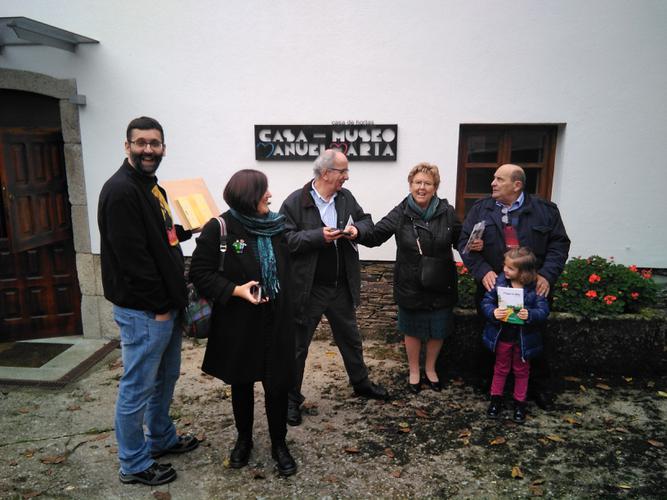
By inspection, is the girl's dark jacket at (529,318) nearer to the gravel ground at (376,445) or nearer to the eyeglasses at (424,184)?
the gravel ground at (376,445)

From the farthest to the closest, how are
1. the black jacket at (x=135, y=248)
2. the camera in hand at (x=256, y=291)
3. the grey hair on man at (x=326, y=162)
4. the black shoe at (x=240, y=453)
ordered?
the grey hair on man at (x=326, y=162)
the black shoe at (x=240, y=453)
the camera in hand at (x=256, y=291)
the black jacket at (x=135, y=248)

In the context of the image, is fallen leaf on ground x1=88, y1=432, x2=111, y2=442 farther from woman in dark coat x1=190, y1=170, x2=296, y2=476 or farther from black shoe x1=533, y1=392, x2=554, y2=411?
black shoe x1=533, y1=392, x2=554, y2=411

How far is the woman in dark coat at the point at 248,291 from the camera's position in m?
2.85

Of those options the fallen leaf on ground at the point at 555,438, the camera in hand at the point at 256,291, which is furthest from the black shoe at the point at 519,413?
the camera in hand at the point at 256,291

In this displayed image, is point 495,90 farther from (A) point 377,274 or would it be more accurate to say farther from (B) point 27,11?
(B) point 27,11

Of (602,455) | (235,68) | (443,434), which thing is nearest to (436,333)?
(443,434)

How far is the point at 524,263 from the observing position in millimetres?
3584

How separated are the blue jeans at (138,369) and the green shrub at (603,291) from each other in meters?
3.46

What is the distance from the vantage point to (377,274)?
541cm

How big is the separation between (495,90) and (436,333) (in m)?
2.53

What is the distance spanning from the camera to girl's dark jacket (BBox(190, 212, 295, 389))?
287 centimetres

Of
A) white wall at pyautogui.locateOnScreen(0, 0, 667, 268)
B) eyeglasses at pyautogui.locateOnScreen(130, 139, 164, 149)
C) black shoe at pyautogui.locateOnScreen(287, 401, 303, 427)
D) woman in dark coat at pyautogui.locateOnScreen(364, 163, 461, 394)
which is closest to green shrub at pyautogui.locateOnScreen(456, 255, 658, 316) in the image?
white wall at pyautogui.locateOnScreen(0, 0, 667, 268)

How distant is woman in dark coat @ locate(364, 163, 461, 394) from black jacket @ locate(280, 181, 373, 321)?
0.22 m

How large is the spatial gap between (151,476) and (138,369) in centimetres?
72
